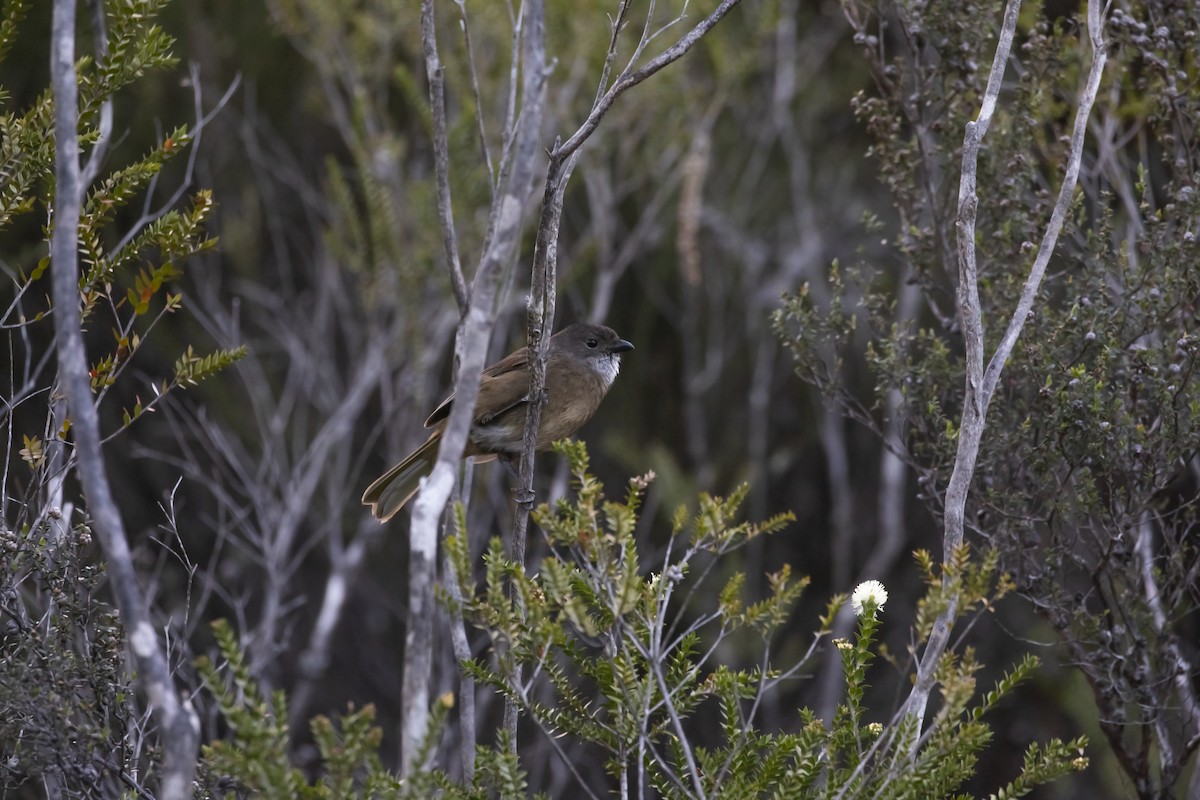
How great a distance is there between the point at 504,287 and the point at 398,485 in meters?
1.12

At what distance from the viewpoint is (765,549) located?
11.4 metres

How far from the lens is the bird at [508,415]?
5070mm

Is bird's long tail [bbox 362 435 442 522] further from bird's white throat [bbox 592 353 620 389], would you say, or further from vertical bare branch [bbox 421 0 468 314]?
vertical bare branch [bbox 421 0 468 314]

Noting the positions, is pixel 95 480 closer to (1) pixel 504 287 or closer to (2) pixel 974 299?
(2) pixel 974 299

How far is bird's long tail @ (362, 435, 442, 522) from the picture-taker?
5047 mm

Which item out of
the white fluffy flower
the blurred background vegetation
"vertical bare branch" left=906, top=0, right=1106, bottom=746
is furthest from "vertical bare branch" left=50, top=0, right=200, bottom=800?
the blurred background vegetation

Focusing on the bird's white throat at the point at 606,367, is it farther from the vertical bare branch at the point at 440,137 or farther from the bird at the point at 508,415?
the vertical bare branch at the point at 440,137

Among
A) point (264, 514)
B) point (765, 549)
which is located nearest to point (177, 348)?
point (264, 514)

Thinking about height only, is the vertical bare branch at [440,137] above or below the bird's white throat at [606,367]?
above

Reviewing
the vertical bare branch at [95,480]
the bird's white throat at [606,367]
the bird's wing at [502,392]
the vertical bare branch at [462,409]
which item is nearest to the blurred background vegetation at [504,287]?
the bird's wing at [502,392]

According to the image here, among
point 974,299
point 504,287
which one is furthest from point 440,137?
point 974,299

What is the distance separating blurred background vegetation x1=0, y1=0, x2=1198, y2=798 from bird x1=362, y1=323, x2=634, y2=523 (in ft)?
1.89

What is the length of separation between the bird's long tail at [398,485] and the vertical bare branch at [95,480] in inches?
101

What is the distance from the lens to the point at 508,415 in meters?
5.25
